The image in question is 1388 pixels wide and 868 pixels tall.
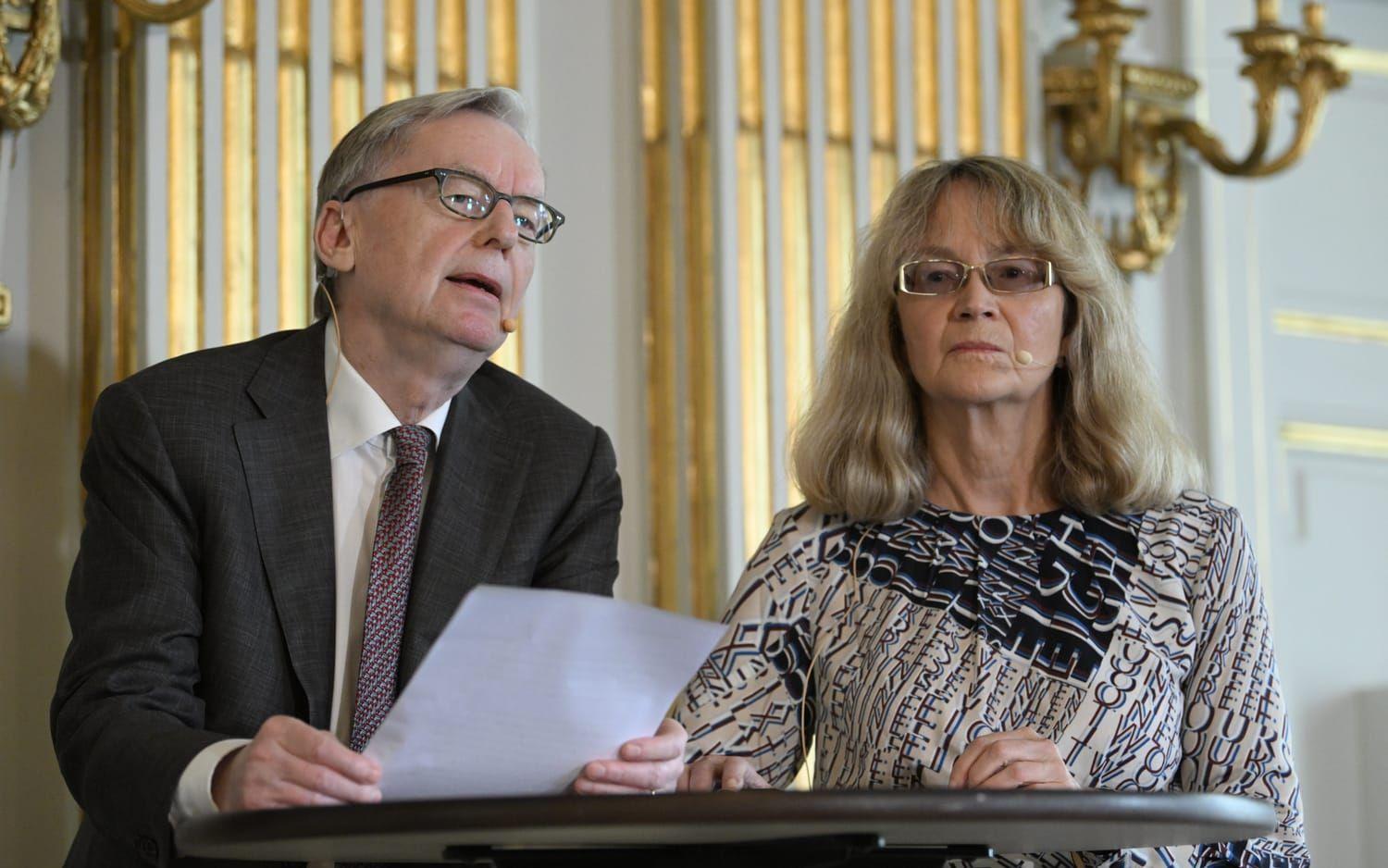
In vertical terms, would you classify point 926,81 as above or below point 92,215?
above

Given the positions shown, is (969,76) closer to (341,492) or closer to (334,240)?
(334,240)

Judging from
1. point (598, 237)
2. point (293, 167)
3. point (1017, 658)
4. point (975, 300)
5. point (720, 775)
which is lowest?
point (720, 775)

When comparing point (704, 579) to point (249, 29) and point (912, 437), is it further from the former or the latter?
point (249, 29)

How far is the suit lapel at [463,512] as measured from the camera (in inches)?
83.4

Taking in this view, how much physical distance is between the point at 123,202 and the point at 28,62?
0.26 m

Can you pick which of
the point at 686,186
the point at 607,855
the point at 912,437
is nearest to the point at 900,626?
the point at 912,437

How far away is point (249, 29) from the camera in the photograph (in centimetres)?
295

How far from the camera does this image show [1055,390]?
98.3 inches

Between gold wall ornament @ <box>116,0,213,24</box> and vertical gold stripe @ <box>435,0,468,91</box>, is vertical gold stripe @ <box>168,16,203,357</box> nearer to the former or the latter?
gold wall ornament @ <box>116,0,213,24</box>

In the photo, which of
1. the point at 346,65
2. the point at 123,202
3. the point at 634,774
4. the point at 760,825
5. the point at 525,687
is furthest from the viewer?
the point at 346,65

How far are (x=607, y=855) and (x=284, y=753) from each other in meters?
0.31

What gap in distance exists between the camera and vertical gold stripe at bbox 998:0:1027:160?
374 centimetres

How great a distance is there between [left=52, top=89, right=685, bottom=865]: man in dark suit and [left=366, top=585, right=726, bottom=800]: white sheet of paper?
0.60 ft

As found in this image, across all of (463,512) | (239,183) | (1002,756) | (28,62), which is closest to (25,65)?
(28,62)
